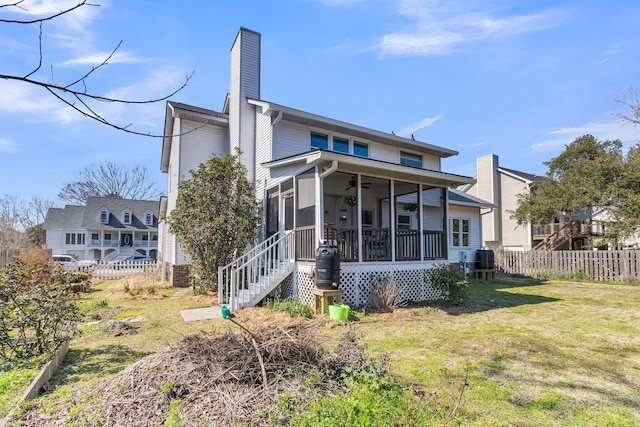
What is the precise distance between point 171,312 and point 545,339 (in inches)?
324

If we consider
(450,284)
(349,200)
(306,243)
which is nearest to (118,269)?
(349,200)

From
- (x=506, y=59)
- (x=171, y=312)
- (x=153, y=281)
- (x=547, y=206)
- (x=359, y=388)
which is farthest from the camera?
(x=547, y=206)

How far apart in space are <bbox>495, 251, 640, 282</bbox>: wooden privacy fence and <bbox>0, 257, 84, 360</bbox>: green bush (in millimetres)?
19394

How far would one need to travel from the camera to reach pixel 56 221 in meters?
37.1

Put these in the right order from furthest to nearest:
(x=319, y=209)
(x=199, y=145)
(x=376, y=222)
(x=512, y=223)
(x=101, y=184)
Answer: (x=101, y=184), (x=512, y=223), (x=199, y=145), (x=376, y=222), (x=319, y=209)

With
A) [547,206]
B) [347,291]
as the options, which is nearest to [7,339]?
[347,291]

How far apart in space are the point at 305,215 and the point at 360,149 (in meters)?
4.72

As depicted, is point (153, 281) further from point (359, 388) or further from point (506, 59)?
point (506, 59)

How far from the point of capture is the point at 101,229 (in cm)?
3566

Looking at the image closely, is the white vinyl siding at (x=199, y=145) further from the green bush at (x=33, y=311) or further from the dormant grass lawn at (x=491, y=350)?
the green bush at (x=33, y=311)

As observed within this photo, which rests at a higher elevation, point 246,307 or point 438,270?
point 438,270

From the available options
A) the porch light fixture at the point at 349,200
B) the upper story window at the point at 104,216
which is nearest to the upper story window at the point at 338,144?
the porch light fixture at the point at 349,200

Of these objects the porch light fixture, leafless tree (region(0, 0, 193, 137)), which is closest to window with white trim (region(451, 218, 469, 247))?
the porch light fixture

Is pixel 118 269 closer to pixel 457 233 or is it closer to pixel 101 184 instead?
pixel 457 233
